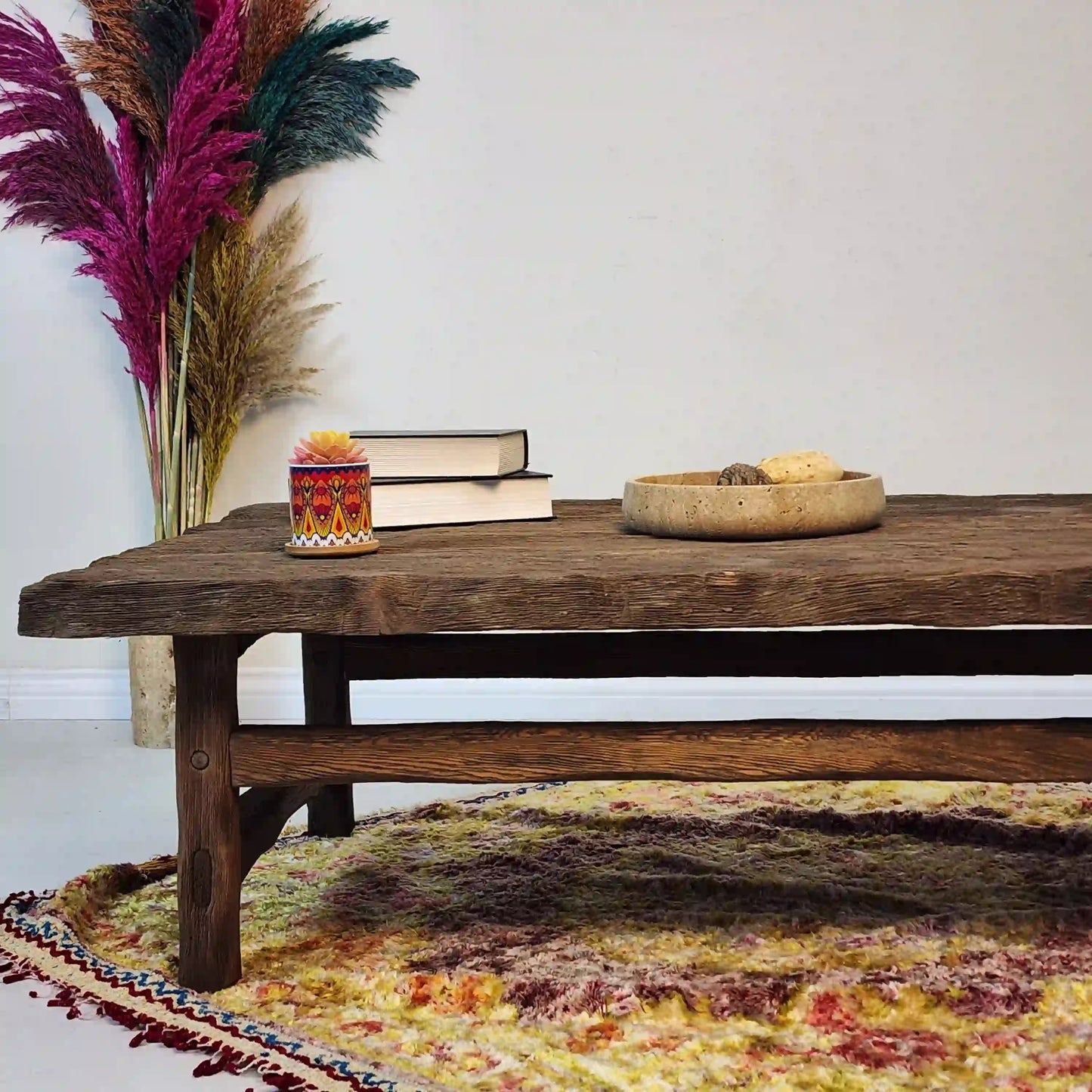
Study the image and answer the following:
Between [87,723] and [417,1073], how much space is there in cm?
193

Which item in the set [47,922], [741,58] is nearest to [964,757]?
[47,922]

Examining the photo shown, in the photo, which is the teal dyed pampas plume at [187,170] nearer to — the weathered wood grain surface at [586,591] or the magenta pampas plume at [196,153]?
the magenta pampas plume at [196,153]

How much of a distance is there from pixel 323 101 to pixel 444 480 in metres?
1.42

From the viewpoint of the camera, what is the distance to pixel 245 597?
4.29ft

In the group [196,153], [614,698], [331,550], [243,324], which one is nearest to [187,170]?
[196,153]

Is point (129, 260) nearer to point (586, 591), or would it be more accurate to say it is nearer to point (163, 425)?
point (163, 425)

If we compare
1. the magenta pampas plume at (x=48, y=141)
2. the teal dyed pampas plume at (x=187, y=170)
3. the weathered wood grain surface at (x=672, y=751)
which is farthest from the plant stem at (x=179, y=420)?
the weathered wood grain surface at (x=672, y=751)

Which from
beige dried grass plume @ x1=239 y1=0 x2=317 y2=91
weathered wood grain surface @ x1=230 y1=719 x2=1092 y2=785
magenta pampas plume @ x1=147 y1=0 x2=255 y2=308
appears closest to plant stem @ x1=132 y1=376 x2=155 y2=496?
magenta pampas plume @ x1=147 y1=0 x2=255 y2=308

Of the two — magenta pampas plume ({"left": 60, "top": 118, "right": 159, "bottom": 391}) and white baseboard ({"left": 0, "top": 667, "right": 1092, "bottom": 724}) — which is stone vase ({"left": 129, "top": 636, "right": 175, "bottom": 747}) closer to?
white baseboard ({"left": 0, "top": 667, "right": 1092, "bottom": 724})

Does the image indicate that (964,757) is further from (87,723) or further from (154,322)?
(87,723)

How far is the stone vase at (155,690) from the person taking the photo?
9.10 ft

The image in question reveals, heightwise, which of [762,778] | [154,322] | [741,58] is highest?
[741,58]

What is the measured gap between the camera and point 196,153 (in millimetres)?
2637

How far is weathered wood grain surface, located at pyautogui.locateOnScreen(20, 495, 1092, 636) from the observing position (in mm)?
1249
